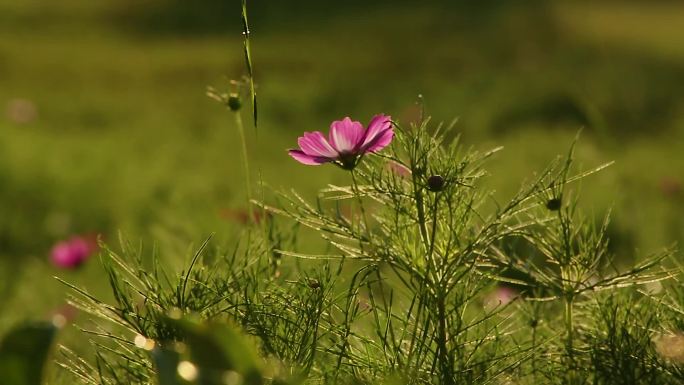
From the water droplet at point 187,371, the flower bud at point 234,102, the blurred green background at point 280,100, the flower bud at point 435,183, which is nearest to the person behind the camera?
the water droplet at point 187,371

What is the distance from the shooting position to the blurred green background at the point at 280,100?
3201 mm

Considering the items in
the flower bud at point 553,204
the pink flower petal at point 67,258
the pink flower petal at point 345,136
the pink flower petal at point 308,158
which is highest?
the pink flower petal at point 67,258

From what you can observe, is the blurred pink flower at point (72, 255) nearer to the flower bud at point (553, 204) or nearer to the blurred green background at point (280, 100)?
the blurred green background at point (280, 100)

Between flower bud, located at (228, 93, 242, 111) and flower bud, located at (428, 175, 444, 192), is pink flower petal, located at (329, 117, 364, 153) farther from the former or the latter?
flower bud, located at (228, 93, 242, 111)

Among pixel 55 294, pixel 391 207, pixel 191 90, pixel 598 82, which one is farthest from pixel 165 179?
pixel 191 90

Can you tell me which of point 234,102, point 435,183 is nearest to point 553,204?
point 435,183

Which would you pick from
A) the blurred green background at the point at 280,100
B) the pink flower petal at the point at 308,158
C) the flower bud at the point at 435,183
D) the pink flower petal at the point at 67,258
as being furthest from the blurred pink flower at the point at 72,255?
the flower bud at the point at 435,183

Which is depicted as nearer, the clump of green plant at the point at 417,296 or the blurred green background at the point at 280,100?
the clump of green plant at the point at 417,296

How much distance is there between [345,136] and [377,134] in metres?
0.03

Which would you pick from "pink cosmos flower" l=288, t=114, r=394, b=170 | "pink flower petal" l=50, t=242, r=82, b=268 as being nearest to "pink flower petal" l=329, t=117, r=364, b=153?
"pink cosmos flower" l=288, t=114, r=394, b=170

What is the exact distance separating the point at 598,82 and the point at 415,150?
6.50 metres

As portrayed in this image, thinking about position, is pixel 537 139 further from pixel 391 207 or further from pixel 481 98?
pixel 391 207

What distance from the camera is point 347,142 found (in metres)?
0.80

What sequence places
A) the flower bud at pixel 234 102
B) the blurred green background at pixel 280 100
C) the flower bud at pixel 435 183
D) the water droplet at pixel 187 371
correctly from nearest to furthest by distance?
the water droplet at pixel 187 371 < the flower bud at pixel 435 183 < the flower bud at pixel 234 102 < the blurred green background at pixel 280 100
